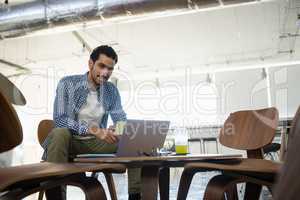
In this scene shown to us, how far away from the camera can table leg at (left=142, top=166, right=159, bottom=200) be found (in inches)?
48.1

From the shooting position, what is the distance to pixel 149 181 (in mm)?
1244

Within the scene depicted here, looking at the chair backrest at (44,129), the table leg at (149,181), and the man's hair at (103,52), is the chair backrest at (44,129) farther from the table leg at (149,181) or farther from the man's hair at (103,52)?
the table leg at (149,181)

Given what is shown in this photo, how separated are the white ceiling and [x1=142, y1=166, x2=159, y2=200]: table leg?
4.80 meters

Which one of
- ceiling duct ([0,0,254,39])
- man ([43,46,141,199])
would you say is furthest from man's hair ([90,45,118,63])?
ceiling duct ([0,0,254,39])

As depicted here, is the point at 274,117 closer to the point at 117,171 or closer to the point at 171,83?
the point at 117,171

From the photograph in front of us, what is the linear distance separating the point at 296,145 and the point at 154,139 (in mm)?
1257

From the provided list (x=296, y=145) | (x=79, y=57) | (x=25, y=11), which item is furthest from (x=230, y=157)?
(x=79, y=57)

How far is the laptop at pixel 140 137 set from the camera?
1.34 m

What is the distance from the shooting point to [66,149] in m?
1.60

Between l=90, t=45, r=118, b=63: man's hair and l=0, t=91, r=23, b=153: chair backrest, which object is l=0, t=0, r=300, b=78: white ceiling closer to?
l=90, t=45, r=118, b=63: man's hair

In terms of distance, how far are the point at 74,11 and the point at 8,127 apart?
11.1 feet

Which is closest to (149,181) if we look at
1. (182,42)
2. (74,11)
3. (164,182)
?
(164,182)

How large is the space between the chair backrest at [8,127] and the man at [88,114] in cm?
83

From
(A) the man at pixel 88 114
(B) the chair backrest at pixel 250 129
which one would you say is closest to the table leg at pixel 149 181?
(A) the man at pixel 88 114
